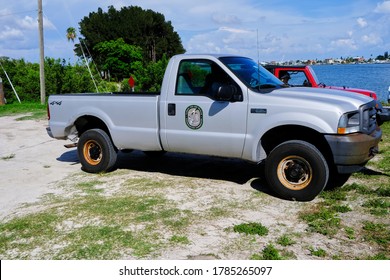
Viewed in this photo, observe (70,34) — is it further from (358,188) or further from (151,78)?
(358,188)

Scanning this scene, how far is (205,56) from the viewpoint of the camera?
20.6 feet

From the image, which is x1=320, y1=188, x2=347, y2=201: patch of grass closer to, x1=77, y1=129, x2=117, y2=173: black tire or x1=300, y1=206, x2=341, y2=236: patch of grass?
x1=300, y1=206, x2=341, y2=236: patch of grass

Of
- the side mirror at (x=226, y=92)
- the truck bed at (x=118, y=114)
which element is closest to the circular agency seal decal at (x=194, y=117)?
the side mirror at (x=226, y=92)

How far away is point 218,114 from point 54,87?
29.4 m

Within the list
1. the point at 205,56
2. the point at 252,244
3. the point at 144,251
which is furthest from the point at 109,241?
the point at 205,56

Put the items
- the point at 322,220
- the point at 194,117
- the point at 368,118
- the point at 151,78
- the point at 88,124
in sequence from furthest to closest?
the point at 151,78 < the point at 88,124 < the point at 194,117 < the point at 368,118 < the point at 322,220

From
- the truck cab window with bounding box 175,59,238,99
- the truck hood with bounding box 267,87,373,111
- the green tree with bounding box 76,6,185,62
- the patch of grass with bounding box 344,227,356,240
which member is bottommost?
the patch of grass with bounding box 344,227,356,240

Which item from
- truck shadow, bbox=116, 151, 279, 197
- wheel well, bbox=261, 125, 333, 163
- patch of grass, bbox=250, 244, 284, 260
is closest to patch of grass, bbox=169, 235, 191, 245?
patch of grass, bbox=250, 244, 284, 260

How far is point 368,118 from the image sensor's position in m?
5.59

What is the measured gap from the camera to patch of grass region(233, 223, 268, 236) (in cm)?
449

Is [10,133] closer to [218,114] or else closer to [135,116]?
[135,116]

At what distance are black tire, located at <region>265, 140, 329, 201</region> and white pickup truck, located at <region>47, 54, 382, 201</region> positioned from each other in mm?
13

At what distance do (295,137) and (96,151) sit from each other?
Result: 3515 millimetres

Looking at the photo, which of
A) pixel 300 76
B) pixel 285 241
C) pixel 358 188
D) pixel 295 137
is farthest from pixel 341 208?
pixel 300 76
